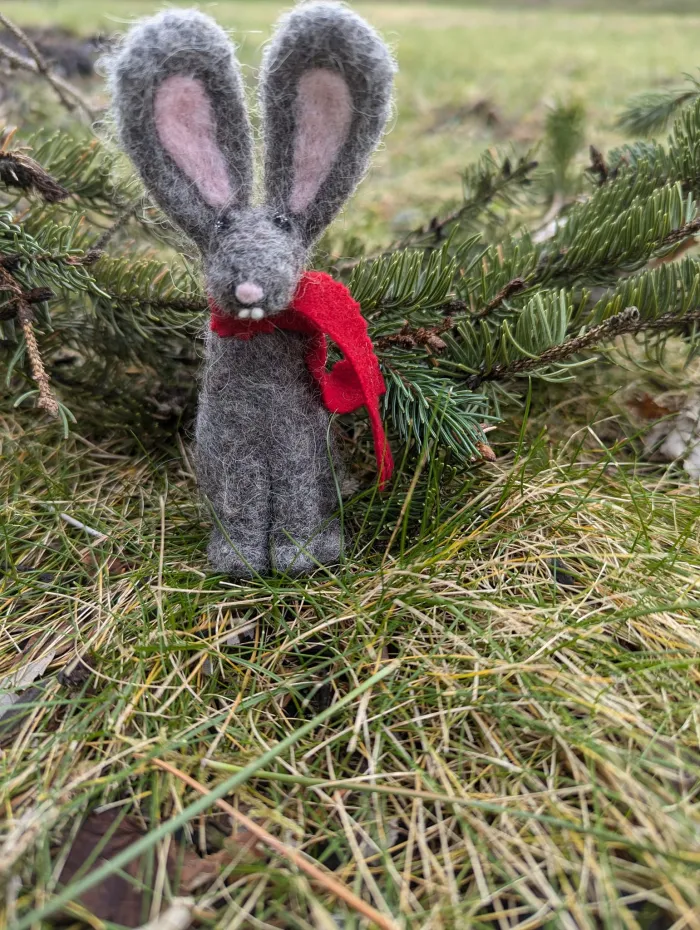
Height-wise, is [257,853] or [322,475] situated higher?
[322,475]

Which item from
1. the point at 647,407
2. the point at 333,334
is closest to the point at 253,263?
the point at 333,334

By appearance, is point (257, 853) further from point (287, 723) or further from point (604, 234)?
point (604, 234)

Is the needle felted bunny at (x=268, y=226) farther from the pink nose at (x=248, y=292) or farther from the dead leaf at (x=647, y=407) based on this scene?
the dead leaf at (x=647, y=407)

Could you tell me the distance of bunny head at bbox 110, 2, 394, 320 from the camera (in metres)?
1.01

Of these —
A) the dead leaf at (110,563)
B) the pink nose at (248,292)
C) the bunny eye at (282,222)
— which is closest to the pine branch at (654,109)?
the bunny eye at (282,222)

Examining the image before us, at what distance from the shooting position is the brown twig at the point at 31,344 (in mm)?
1039

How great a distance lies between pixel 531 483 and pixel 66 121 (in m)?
2.13

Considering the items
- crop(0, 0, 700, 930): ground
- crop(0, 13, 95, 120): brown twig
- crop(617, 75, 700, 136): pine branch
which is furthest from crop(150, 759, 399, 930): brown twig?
crop(617, 75, 700, 136): pine branch

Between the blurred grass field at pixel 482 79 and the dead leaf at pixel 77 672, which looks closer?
the dead leaf at pixel 77 672

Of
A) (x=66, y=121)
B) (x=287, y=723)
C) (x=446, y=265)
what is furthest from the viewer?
(x=66, y=121)

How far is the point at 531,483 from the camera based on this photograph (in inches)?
52.7

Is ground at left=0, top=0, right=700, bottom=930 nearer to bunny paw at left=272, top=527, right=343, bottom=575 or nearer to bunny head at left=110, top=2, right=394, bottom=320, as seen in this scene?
bunny paw at left=272, top=527, right=343, bottom=575

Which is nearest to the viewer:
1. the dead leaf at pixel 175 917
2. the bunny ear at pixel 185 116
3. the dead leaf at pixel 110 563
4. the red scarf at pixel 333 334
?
the dead leaf at pixel 175 917

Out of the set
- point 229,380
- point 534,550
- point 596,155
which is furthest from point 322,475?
point 596,155
